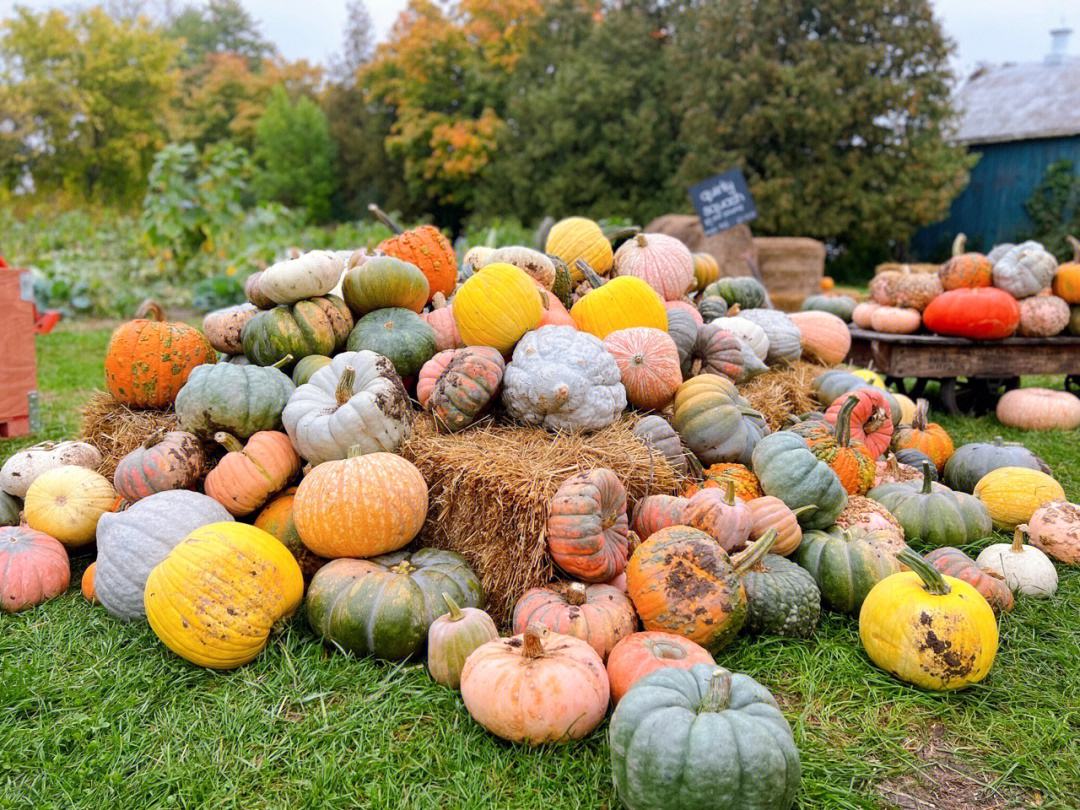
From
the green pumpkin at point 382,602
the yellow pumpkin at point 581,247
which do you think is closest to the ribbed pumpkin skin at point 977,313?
the yellow pumpkin at point 581,247

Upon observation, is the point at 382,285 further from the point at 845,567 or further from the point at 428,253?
the point at 845,567

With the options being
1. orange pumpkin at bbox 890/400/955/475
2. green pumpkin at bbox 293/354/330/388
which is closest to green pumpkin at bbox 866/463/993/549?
orange pumpkin at bbox 890/400/955/475

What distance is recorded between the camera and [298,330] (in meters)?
3.94

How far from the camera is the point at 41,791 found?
2168 mm

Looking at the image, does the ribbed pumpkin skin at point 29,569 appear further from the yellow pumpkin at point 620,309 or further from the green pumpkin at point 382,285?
the yellow pumpkin at point 620,309

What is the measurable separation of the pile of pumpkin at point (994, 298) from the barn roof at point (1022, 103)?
13619mm

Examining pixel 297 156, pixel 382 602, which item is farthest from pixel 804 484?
pixel 297 156

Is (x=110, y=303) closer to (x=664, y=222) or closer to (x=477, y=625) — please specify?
(x=664, y=222)

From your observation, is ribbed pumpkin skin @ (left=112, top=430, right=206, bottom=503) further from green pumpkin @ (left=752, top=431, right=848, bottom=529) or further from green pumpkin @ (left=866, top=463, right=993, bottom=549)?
green pumpkin @ (left=866, top=463, right=993, bottom=549)

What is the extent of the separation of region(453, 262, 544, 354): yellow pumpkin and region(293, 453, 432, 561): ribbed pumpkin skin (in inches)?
35.0

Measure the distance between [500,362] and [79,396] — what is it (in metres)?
5.21

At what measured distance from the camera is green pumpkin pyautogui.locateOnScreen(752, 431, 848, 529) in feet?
11.1

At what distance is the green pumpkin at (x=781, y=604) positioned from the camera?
2916 millimetres

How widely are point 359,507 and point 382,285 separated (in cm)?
151
